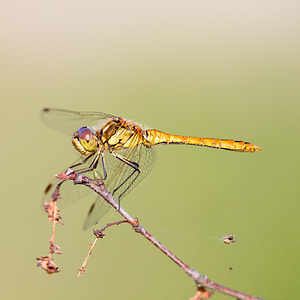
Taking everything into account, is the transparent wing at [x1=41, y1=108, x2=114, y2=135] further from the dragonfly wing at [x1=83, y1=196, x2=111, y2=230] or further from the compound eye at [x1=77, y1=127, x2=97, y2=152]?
the dragonfly wing at [x1=83, y1=196, x2=111, y2=230]

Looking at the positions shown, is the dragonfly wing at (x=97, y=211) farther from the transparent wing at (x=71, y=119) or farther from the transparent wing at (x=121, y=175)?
the transparent wing at (x=71, y=119)

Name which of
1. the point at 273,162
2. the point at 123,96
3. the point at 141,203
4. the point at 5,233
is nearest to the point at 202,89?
the point at 123,96

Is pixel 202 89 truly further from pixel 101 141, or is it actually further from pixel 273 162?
pixel 101 141

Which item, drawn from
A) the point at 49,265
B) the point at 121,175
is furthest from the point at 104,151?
the point at 49,265

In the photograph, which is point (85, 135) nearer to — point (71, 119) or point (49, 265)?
point (71, 119)

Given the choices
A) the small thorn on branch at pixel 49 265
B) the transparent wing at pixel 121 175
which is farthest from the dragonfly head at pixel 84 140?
the small thorn on branch at pixel 49 265
